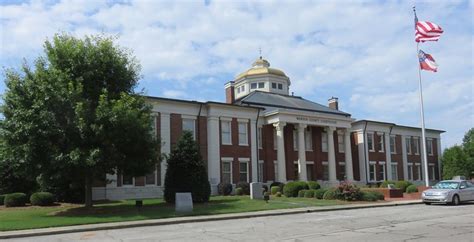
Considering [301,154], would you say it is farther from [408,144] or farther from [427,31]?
[408,144]

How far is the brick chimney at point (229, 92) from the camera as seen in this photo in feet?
155

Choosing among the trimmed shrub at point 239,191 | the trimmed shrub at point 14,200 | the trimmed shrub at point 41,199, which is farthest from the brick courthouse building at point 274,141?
the trimmed shrub at point 14,200

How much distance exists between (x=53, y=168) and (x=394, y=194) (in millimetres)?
23862

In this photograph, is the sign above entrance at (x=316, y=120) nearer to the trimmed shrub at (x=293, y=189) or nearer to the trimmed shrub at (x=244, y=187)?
the trimmed shrub at (x=244, y=187)

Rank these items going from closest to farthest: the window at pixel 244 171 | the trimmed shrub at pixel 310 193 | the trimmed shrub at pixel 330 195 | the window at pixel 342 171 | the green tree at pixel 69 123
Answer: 1. the green tree at pixel 69 123
2. the trimmed shrub at pixel 330 195
3. the trimmed shrub at pixel 310 193
4. the window at pixel 244 171
5. the window at pixel 342 171

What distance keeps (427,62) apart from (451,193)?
45.8 feet

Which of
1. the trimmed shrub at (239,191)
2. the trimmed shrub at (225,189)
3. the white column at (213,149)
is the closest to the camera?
the trimmed shrub at (239,191)

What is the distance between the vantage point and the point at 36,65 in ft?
83.6

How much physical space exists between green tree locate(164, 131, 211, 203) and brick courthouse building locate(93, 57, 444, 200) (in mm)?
3440

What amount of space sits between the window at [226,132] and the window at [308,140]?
9.51 m

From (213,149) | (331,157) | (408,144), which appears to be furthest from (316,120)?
(408,144)

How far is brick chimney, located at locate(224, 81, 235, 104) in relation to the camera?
155ft

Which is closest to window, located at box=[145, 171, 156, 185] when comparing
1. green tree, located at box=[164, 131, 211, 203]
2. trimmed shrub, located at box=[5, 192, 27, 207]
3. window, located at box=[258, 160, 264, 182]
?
green tree, located at box=[164, 131, 211, 203]

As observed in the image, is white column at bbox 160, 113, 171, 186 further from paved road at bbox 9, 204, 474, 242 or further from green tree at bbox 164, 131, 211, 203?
paved road at bbox 9, 204, 474, 242
